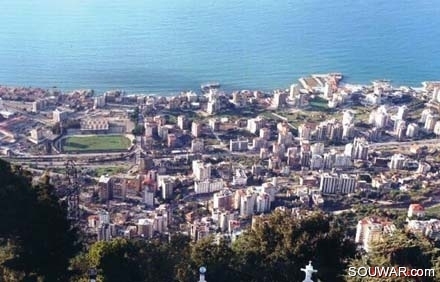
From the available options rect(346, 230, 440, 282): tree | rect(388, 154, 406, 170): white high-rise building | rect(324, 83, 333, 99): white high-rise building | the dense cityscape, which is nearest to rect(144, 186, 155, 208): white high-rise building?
the dense cityscape

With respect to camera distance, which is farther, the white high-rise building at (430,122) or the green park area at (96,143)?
the white high-rise building at (430,122)

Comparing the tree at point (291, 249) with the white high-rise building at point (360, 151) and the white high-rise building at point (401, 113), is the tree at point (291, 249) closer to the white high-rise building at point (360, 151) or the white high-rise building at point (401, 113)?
the white high-rise building at point (360, 151)

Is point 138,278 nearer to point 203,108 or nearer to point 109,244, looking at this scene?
point 109,244

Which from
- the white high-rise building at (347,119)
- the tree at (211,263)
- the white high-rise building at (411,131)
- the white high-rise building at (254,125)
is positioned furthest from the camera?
the white high-rise building at (347,119)

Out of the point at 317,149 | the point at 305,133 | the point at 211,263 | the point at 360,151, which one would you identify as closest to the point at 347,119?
the point at 305,133

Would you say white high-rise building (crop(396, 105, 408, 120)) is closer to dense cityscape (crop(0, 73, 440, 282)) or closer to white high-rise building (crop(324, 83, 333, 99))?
dense cityscape (crop(0, 73, 440, 282))

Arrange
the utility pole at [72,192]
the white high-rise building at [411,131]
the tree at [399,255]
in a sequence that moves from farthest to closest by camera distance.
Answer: the white high-rise building at [411,131] < the utility pole at [72,192] < the tree at [399,255]

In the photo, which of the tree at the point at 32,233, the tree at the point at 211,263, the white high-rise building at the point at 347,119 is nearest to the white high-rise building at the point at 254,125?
the white high-rise building at the point at 347,119
